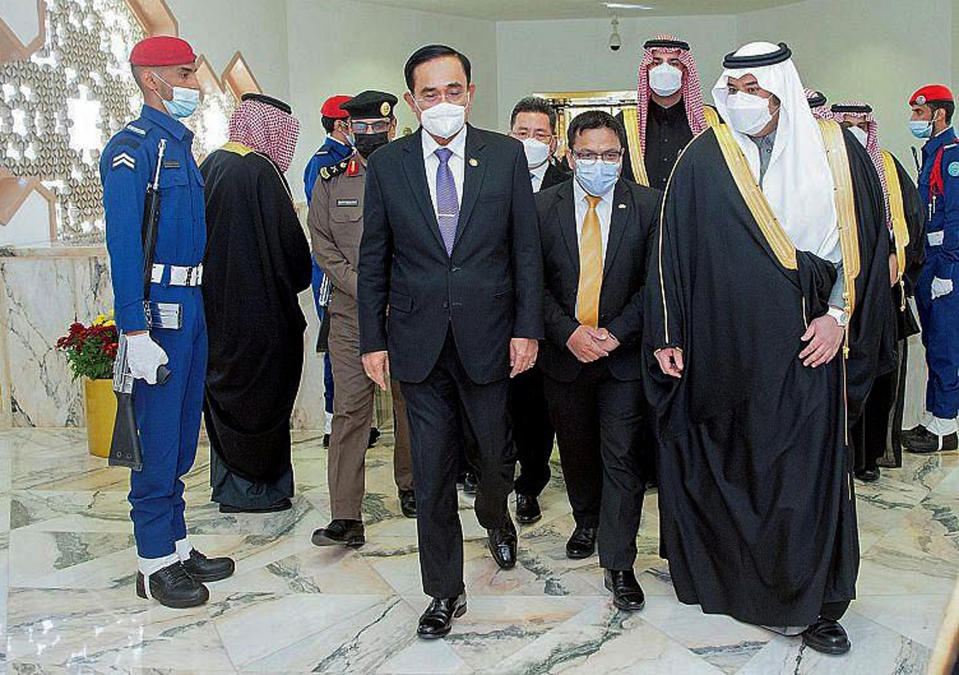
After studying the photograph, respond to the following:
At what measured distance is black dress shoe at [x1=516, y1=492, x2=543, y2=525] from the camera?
3900 mm

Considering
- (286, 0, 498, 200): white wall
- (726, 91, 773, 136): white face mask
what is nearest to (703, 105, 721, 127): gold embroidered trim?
(726, 91, 773, 136): white face mask

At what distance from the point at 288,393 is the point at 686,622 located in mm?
1908

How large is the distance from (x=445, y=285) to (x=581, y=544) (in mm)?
1200

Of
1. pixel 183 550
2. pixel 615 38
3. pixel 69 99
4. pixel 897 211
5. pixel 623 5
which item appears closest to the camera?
pixel 183 550

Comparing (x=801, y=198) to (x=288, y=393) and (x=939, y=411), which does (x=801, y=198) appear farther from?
(x=939, y=411)

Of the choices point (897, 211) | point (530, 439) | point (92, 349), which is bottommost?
point (530, 439)

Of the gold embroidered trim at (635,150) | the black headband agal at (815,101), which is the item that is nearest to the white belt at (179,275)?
the gold embroidered trim at (635,150)

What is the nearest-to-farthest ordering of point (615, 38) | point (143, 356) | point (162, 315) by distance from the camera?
point (143, 356), point (162, 315), point (615, 38)

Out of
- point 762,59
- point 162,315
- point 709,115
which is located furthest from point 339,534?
point 709,115

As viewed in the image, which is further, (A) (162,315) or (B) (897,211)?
(B) (897,211)

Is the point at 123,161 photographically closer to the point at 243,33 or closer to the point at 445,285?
the point at 445,285

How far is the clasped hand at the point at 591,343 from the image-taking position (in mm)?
3029

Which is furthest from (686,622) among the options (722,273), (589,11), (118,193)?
(589,11)

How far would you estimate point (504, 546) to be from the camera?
133 inches
